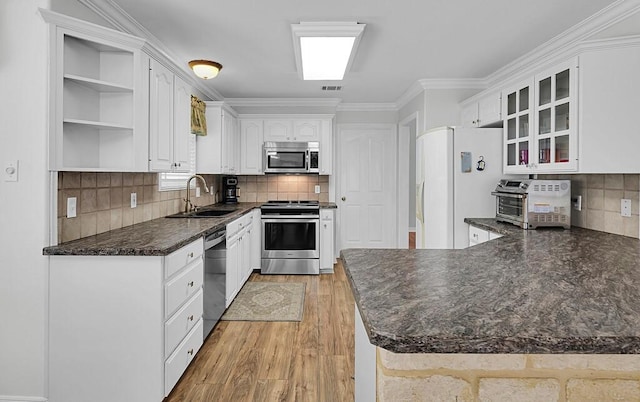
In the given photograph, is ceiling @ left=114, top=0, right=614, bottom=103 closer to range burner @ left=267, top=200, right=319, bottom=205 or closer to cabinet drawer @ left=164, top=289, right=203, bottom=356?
range burner @ left=267, top=200, right=319, bottom=205

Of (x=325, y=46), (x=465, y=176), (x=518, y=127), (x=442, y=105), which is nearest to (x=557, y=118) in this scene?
(x=518, y=127)

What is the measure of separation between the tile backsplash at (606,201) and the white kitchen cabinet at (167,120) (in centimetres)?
323

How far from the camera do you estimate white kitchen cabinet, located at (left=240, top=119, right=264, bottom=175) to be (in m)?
5.09

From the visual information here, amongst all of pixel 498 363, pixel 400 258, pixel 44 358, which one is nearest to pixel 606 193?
pixel 400 258

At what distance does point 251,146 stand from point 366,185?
1.85 metres

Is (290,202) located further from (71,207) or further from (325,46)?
(71,207)

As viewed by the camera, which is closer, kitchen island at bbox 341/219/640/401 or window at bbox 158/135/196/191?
kitchen island at bbox 341/219/640/401

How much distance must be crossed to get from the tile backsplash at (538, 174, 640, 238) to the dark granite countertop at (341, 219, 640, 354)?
31.7 inches

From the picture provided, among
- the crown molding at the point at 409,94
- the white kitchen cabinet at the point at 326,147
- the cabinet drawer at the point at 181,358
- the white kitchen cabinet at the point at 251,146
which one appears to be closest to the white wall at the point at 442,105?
the crown molding at the point at 409,94

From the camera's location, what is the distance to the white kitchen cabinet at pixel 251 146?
5.09 m

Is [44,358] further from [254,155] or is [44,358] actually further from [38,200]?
[254,155]

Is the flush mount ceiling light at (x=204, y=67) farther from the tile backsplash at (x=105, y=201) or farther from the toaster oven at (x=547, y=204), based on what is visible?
the toaster oven at (x=547, y=204)

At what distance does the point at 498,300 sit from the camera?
1.04m

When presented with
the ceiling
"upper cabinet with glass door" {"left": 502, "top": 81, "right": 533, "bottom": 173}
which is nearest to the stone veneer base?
the ceiling
